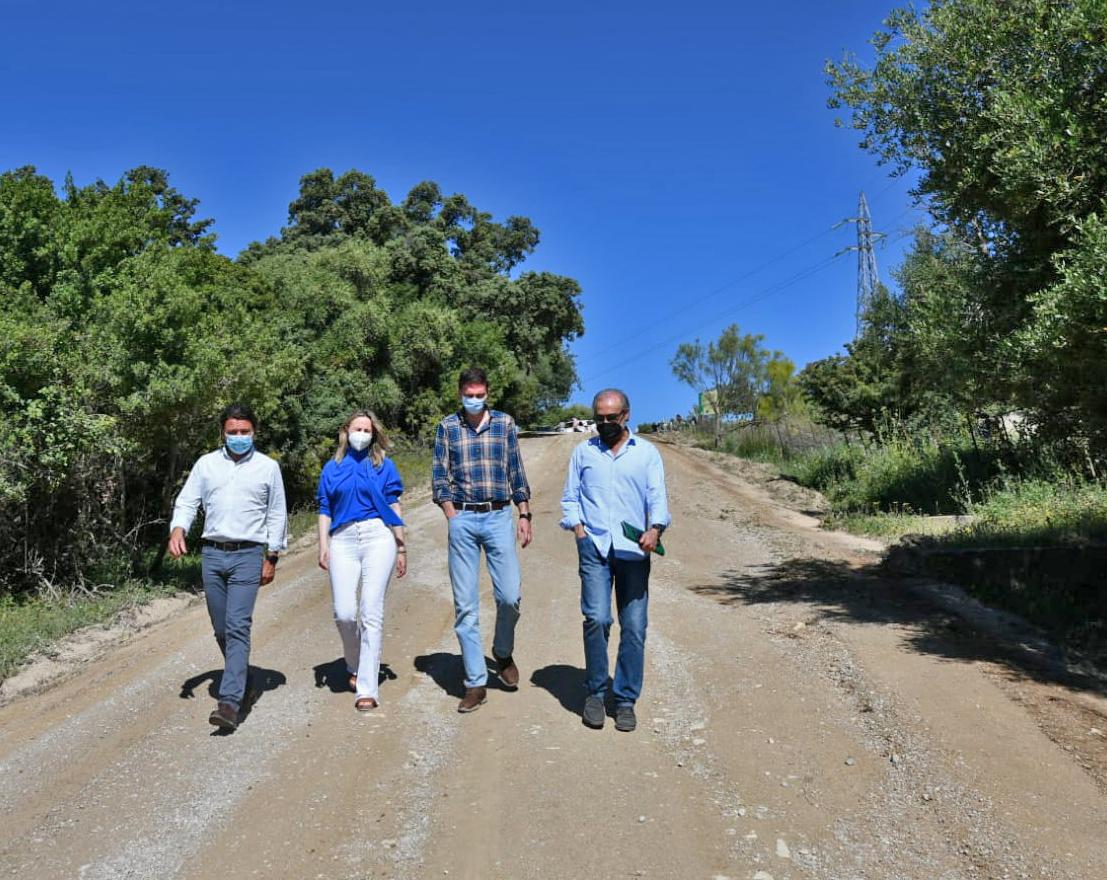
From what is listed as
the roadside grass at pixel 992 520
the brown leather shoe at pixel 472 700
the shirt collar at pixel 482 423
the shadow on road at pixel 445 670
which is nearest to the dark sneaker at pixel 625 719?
the brown leather shoe at pixel 472 700

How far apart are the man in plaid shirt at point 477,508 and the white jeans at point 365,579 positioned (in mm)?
470

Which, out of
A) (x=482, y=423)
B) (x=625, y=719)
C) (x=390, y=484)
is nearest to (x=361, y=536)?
(x=390, y=484)

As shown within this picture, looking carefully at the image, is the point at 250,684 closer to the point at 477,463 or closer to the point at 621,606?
the point at 477,463

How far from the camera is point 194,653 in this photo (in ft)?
25.8

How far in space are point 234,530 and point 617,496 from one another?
2491 millimetres

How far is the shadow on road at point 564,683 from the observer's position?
19.5ft

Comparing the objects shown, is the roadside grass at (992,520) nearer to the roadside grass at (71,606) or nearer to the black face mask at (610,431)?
the black face mask at (610,431)

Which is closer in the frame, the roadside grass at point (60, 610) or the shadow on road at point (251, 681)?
the shadow on road at point (251, 681)

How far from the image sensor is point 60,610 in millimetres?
9938

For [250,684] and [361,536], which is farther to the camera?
[250,684]

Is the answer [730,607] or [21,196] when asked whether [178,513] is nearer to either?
[730,607]

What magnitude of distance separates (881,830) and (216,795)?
3270mm

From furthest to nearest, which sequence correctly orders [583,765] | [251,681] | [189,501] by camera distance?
[251,681] < [189,501] < [583,765]

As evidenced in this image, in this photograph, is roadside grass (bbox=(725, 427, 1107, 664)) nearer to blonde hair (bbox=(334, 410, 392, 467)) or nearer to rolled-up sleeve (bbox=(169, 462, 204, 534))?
blonde hair (bbox=(334, 410, 392, 467))
